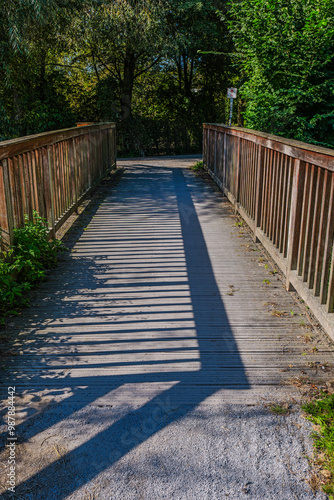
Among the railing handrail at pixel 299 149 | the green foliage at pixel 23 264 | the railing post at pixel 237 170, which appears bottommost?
the green foliage at pixel 23 264

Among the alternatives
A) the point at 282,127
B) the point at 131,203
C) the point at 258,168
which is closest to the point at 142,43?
the point at 282,127

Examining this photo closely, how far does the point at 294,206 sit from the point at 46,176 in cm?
288

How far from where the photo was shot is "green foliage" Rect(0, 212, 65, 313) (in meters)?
3.81

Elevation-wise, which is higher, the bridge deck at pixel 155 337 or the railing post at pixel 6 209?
the railing post at pixel 6 209

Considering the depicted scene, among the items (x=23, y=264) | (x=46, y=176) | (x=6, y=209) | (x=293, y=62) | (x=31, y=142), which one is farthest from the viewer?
(x=293, y=62)

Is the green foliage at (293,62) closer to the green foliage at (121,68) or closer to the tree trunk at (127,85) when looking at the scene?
the green foliage at (121,68)

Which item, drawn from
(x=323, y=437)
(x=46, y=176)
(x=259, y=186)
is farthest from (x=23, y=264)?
(x=259, y=186)

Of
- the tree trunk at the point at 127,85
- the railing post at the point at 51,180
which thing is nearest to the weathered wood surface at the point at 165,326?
the railing post at the point at 51,180

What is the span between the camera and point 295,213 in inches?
157

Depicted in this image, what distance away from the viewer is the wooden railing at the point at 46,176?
4.03m

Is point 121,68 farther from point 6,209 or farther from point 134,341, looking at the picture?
point 134,341

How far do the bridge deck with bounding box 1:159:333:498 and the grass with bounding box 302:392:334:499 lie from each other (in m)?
0.16

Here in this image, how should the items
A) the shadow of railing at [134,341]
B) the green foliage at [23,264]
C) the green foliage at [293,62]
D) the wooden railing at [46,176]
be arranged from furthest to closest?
the green foliage at [293,62] < the wooden railing at [46,176] < the green foliage at [23,264] < the shadow of railing at [134,341]

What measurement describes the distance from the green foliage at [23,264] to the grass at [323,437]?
2412 millimetres
